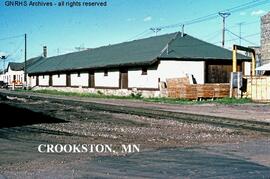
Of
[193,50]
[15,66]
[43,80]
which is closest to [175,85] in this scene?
[193,50]

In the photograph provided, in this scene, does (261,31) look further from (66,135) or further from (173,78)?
(66,135)

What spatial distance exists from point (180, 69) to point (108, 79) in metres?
10.3

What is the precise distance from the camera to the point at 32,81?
77.1 meters

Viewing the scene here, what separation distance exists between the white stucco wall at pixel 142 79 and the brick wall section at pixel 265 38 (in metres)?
21.4

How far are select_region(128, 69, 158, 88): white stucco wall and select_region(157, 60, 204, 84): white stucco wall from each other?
2.32 feet

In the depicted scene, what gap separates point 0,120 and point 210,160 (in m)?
9.89

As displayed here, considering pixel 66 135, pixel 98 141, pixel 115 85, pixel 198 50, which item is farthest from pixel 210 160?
pixel 115 85

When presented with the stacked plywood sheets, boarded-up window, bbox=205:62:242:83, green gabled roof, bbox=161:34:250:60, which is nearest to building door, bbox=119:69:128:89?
green gabled roof, bbox=161:34:250:60

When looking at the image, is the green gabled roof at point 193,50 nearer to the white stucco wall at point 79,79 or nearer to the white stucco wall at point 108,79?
the white stucco wall at point 108,79

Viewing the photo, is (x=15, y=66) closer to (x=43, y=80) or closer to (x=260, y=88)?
(x=43, y=80)

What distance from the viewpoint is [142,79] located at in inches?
1508

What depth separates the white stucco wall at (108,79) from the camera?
42.9 m

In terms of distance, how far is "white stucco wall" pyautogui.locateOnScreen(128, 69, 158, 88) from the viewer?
3660cm

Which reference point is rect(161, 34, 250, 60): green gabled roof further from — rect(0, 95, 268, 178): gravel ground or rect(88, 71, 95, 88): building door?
rect(0, 95, 268, 178): gravel ground
